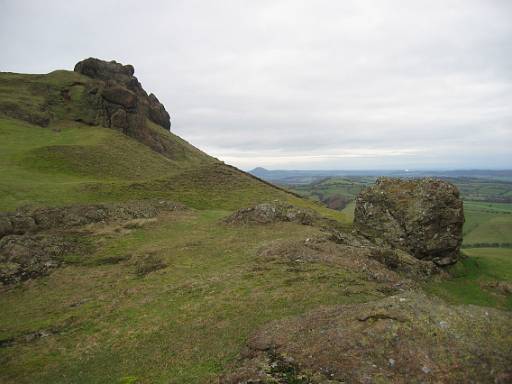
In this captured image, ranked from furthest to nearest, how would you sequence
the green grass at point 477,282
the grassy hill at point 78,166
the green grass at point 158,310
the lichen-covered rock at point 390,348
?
the grassy hill at point 78,166, the green grass at point 477,282, the green grass at point 158,310, the lichen-covered rock at point 390,348

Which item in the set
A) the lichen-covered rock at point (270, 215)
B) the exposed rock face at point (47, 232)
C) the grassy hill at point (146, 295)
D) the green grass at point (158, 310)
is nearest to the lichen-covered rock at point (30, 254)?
the exposed rock face at point (47, 232)

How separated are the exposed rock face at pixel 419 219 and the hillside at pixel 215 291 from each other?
242 mm

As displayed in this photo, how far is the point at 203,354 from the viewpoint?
17016 millimetres

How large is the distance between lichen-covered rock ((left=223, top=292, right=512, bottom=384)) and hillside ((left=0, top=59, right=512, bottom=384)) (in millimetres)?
58

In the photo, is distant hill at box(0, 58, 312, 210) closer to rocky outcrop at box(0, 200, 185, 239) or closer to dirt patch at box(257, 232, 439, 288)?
rocky outcrop at box(0, 200, 185, 239)

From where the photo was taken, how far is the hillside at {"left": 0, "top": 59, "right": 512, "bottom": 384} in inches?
563

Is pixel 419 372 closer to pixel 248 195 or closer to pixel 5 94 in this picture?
pixel 248 195

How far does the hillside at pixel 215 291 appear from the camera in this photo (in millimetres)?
14289

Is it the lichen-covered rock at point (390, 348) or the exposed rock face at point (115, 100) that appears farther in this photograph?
the exposed rock face at point (115, 100)

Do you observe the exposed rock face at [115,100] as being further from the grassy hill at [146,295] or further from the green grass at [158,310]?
the green grass at [158,310]

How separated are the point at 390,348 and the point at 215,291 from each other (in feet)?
43.0

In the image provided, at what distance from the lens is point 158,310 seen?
2280 cm

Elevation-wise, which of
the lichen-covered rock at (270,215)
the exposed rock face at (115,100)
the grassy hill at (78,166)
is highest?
the exposed rock face at (115,100)

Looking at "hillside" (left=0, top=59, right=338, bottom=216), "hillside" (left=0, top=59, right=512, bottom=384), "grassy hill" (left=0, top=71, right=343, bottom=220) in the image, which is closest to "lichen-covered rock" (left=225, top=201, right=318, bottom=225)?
→ "hillside" (left=0, top=59, right=512, bottom=384)
